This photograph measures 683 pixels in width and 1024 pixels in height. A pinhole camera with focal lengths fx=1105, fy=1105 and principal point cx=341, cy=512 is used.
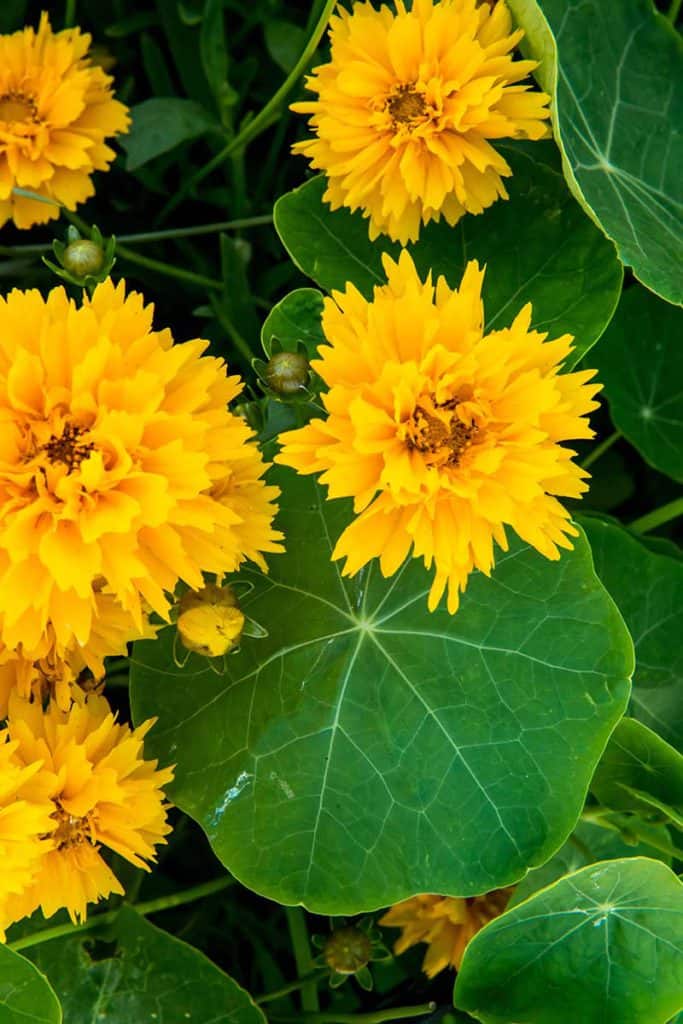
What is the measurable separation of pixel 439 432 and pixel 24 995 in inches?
33.0

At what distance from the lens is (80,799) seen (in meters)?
1.27

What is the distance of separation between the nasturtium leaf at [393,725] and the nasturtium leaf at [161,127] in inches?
27.7

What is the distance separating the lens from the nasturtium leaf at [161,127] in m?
1.75

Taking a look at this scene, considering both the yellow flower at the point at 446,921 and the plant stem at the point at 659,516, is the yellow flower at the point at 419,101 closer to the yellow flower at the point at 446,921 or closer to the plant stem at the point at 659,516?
the plant stem at the point at 659,516

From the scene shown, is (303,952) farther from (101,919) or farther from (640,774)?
(640,774)

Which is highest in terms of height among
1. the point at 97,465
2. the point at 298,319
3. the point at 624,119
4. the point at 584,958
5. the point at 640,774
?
the point at 624,119

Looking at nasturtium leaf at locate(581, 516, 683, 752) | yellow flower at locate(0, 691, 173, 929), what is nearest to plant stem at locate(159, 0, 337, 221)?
nasturtium leaf at locate(581, 516, 683, 752)

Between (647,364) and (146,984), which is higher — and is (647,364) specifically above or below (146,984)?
above

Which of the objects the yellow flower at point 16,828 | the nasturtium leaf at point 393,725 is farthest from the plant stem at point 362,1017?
the yellow flower at point 16,828

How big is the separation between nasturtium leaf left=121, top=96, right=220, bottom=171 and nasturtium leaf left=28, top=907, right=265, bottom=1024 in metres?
1.14

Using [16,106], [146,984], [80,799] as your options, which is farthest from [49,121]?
[146,984]

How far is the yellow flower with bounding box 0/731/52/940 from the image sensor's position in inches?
45.8

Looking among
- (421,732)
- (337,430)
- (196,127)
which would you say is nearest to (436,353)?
(337,430)

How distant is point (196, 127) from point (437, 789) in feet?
3.58
